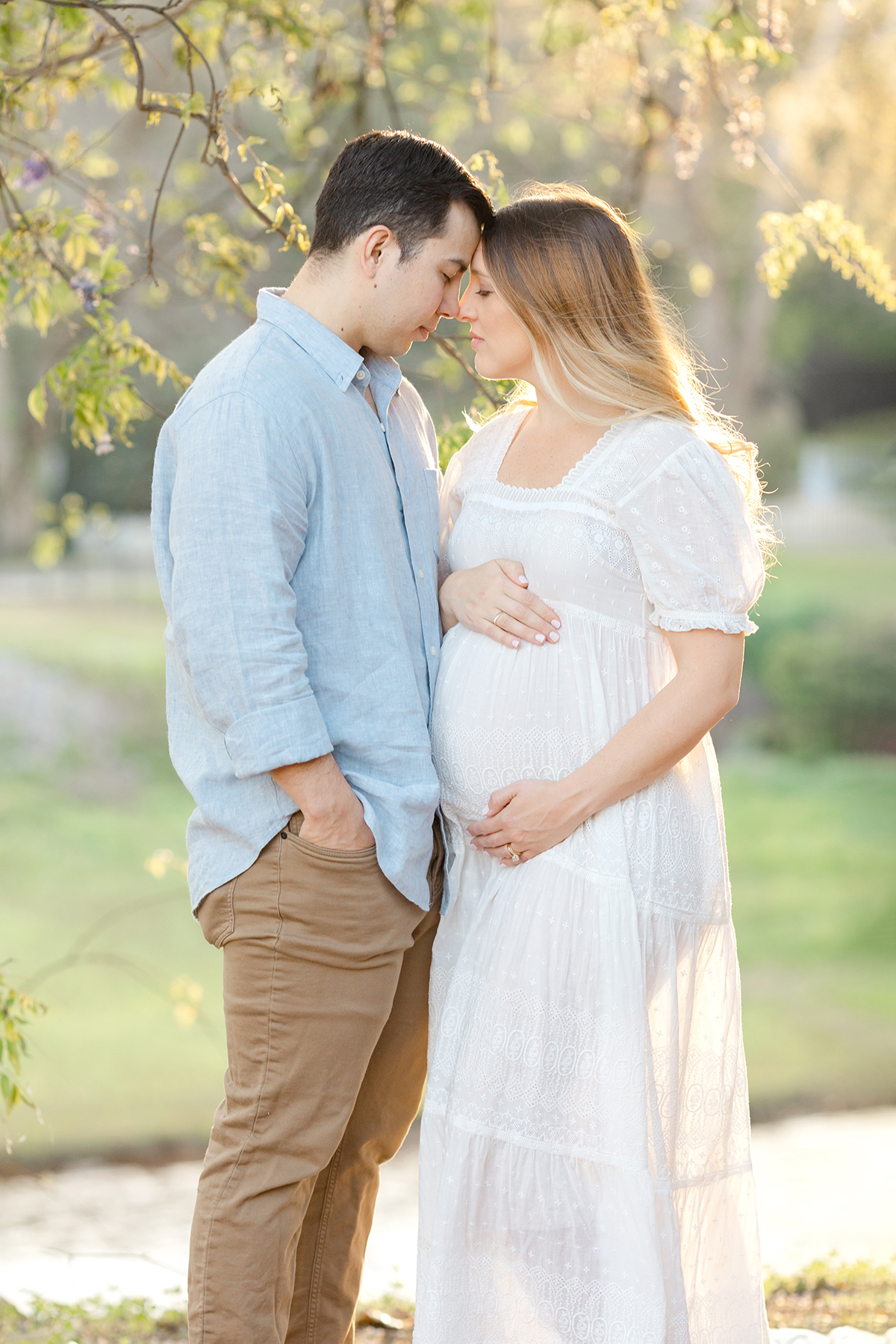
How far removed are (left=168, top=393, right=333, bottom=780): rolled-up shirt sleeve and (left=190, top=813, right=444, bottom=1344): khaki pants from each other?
18 centimetres

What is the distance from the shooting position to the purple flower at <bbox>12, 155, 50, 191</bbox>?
286 centimetres

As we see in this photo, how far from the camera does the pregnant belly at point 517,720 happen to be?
1979 millimetres

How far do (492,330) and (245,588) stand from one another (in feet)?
2.23

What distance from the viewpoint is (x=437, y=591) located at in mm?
2148

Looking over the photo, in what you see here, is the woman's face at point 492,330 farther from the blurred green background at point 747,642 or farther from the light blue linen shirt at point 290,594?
the blurred green background at point 747,642

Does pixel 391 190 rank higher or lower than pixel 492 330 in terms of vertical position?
higher

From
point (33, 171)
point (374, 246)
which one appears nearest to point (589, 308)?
point (374, 246)

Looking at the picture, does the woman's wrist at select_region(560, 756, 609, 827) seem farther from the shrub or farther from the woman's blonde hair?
the shrub

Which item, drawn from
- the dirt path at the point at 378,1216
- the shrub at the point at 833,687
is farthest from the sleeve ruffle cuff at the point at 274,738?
the shrub at the point at 833,687

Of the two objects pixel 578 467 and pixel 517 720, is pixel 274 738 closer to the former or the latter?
pixel 517 720

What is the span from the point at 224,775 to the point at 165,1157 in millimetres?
4344

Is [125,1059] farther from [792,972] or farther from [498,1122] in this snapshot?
[498,1122]

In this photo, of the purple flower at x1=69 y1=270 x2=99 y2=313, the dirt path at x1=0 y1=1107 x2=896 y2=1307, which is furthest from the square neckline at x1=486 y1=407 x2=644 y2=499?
the dirt path at x1=0 y1=1107 x2=896 y2=1307

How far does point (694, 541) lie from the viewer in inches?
74.0
